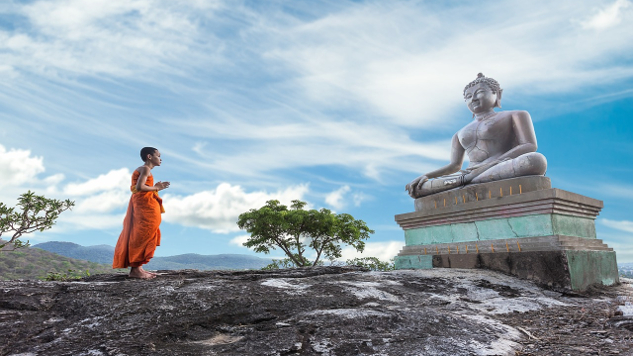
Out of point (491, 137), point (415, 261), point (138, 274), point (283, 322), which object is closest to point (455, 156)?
point (491, 137)

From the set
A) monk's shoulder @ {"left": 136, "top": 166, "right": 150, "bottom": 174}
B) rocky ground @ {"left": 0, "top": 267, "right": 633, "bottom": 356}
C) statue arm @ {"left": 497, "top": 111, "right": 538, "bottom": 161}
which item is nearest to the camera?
rocky ground @ {"left": 0, "top": 267, "right": 633, "bottom": 356}

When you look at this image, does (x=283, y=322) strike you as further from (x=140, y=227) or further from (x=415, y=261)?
(x=415, y=261)

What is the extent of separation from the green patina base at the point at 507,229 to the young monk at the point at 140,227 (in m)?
4.68

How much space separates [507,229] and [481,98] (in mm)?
2946

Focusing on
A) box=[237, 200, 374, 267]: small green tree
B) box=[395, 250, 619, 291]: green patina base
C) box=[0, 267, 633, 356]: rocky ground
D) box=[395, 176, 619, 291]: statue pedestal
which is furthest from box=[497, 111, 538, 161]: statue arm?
box=[237, 200, 374, 267]: small green tree

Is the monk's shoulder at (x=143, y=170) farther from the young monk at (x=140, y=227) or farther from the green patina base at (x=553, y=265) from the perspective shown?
the green patina base at (x=553, y=265)

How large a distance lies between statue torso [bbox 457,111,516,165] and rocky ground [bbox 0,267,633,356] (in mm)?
4157

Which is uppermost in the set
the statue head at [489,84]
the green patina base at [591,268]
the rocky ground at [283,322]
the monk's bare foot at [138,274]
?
the statue head at [489,84]

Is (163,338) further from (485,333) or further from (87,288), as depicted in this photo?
(485,333)

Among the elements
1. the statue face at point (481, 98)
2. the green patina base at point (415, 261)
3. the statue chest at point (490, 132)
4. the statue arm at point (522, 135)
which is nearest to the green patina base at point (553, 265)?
the green patina base at point (415, 261)

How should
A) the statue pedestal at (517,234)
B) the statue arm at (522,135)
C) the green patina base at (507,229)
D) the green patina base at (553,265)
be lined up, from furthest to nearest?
the statue arm at (522,135) < the green patina base at (507,229) < the statue pedestal at (517,234) < the green patina base at (553,265)

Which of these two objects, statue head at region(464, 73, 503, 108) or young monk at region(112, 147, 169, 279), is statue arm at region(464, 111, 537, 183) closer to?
statue head at region(464, 73, 503, 108)

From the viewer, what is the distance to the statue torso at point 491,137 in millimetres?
8164

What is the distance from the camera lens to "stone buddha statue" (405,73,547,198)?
7505 mm
